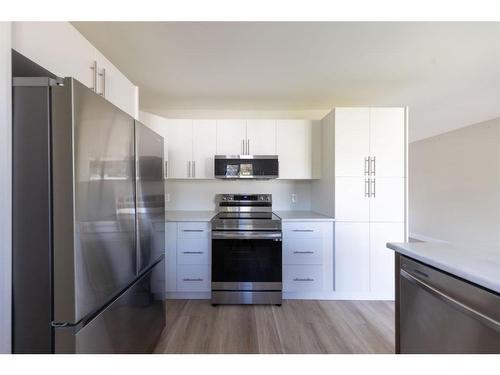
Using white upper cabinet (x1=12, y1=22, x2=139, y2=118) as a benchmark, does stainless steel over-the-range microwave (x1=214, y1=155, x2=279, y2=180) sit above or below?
below

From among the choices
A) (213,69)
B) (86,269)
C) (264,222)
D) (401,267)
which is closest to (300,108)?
(213,69)

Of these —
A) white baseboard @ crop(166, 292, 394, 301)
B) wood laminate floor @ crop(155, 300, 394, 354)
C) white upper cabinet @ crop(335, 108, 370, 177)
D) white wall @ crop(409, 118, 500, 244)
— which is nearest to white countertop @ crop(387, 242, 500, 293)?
wood laminate floor @ crop(155, 300, 394, 354)

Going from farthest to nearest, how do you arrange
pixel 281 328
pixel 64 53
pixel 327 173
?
pixel 327 173 → pixel 281 328 → pixel 64 53

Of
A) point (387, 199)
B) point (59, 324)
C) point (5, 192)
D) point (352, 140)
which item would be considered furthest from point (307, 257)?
point (5, 192)

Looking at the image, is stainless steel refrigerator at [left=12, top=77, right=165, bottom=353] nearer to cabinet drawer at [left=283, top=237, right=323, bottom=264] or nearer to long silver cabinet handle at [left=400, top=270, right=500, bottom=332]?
long silver cabinet handle at [left=400, top=270, right=500, bottom=332]

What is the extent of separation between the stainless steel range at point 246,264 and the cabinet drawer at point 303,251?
0.15m

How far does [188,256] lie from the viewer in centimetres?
236

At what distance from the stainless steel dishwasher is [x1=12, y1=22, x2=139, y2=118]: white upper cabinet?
1.98 meters

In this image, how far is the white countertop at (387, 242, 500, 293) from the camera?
76cm

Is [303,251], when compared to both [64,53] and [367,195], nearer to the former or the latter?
[367,195]

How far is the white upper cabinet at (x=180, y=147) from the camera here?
9.04 ft

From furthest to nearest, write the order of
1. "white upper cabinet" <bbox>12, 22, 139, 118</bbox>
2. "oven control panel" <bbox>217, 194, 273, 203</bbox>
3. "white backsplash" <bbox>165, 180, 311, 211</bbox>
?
"white backsplash" <bbox>165, 180, 311, 211</bbox> → "oven control panel" <bbox>217, 194, 273, 203</bbox> → "white upper cabinet" <bbox>12, 22, 139, 118</bbox>

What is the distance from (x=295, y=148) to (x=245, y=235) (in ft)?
4.33

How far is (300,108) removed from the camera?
10.1ft
